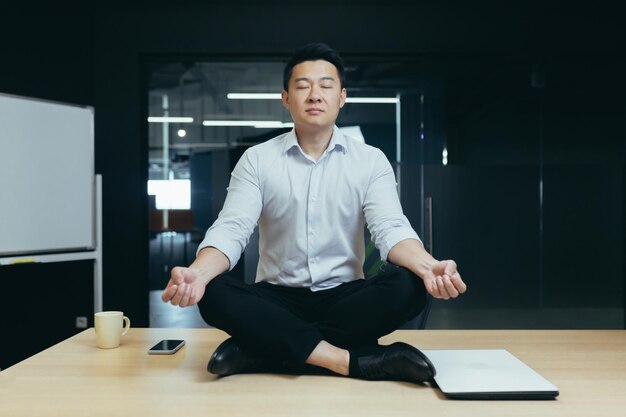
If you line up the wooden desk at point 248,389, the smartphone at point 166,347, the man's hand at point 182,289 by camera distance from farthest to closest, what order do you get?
1. the smartphone at point 166,347
2. the man's hand at point 182,289
3. the wooden desk at point 248,389

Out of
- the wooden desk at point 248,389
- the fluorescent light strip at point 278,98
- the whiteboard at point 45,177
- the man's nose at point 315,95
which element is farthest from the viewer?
the fluorescent light strip at point 278,98

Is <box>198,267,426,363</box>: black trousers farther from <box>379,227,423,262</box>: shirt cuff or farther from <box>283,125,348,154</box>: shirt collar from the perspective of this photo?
<box>283,125,348,154</box>: shirt collar

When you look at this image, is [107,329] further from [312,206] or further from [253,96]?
[253,96]

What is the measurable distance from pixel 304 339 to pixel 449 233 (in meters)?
2.81

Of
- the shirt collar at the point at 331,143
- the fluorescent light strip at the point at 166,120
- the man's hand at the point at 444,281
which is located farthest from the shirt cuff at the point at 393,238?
the fluorescent light strip at the point at 166,120

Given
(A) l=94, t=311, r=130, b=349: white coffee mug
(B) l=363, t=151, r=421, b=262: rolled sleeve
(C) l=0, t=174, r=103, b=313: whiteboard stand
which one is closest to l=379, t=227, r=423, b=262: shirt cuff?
(B) l=363, t=151, r=421, b=262: rolled sleeve

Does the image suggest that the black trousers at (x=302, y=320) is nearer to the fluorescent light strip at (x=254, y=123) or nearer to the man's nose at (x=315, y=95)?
the man's nose at (x=315, y=95)

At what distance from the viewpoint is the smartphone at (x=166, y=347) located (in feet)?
5.30

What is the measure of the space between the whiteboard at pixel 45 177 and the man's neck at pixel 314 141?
1994 mm

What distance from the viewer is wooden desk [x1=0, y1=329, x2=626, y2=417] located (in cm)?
116

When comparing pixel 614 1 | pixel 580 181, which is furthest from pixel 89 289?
pixel 614 1

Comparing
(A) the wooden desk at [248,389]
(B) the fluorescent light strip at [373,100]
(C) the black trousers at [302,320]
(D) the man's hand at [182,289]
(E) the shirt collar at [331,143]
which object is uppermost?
(B) the fluorescent light strip at [373,100]

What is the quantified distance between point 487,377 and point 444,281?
0.79 feet

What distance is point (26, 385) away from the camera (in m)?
1.32
